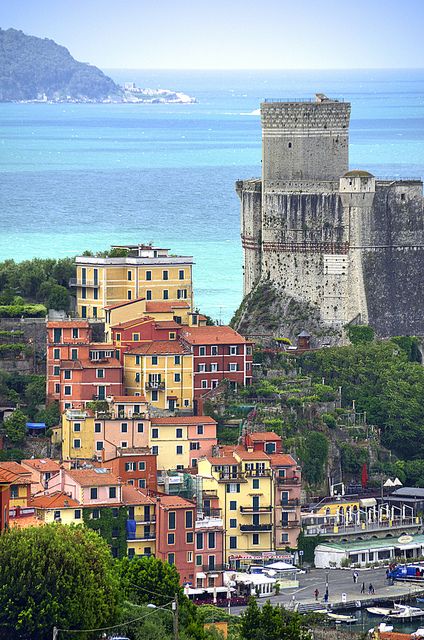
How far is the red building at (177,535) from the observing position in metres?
71.9

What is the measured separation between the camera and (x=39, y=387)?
80125 millimetres

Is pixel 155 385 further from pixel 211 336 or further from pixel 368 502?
pixel 368 502

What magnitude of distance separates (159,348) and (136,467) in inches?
214

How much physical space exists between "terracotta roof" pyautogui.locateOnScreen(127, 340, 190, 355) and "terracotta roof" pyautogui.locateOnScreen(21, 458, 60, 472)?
17.6ft

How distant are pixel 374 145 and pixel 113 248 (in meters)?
108

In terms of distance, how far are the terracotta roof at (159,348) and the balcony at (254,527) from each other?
250 inches

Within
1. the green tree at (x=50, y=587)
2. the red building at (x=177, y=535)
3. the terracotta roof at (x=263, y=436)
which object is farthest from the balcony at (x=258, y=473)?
the green tree at (x=50, y=587)

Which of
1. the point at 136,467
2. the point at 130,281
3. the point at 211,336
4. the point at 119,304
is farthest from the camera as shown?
the point at 130,281

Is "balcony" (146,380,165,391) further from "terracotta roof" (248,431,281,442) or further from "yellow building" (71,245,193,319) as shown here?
"yellow building" (71,245,193,319)

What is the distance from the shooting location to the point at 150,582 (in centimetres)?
6506

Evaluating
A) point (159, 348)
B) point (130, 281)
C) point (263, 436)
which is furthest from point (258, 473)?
point (130, 281)

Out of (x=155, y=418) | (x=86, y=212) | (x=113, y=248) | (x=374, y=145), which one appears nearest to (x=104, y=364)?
(x=155, y=418)

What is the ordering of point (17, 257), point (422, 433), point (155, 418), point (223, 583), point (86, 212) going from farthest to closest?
point (86, 212) → point (17, 257) → point (422, 433) → point (155, 418) → point (223, 583)

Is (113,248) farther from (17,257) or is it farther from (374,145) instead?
(374,145)
